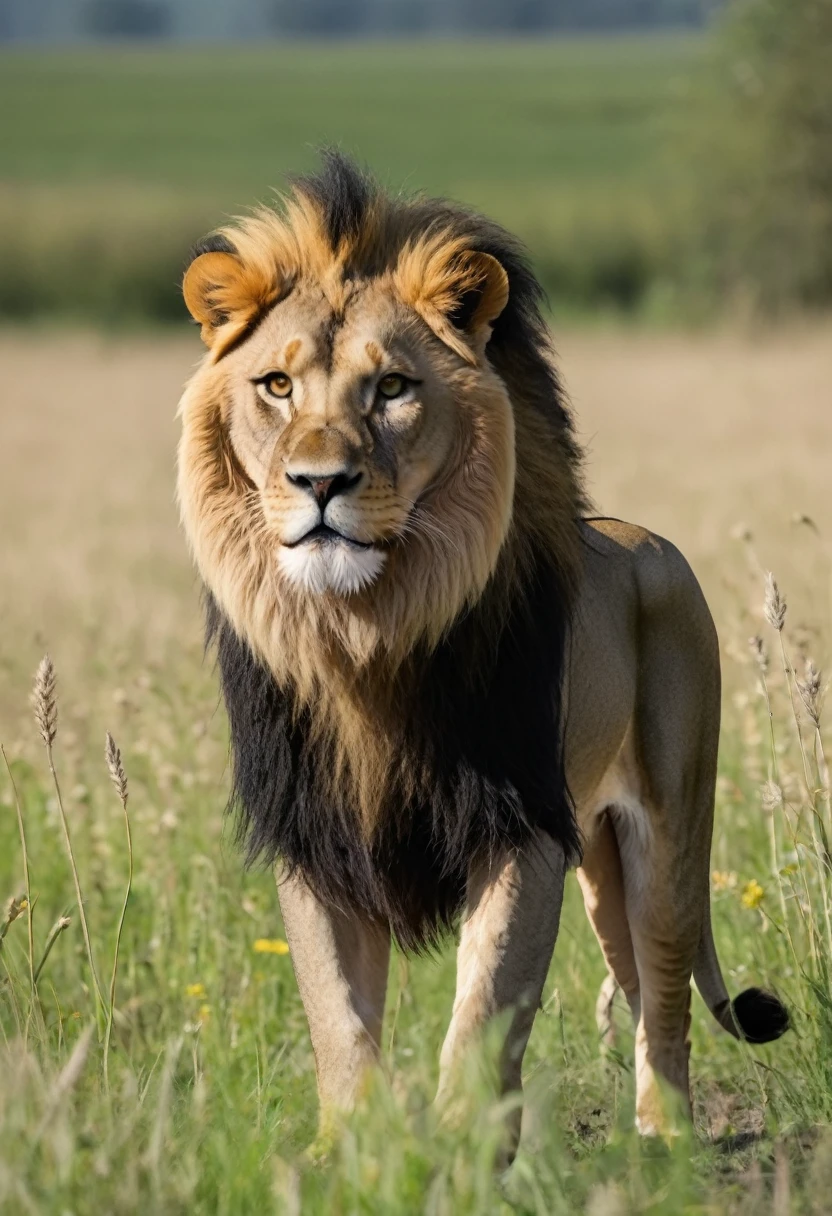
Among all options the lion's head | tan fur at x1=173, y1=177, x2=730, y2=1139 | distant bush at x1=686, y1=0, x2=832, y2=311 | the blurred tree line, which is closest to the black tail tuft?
tan fur at x1=173, y1=177, x2=730, y2=1139

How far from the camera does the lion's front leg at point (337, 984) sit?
3600 mm

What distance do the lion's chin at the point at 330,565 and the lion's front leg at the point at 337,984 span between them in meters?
0.70

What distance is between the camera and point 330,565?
348 centimetres

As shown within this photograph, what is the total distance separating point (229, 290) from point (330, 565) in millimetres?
643

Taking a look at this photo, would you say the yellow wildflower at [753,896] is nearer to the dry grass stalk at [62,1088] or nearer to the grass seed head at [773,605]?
the grass seed head at [773,605]

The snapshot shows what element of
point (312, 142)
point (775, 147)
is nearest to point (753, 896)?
point (312, 142)

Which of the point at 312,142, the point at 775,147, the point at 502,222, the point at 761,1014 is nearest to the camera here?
the point at 761,1014

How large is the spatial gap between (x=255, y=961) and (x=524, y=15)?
143 m

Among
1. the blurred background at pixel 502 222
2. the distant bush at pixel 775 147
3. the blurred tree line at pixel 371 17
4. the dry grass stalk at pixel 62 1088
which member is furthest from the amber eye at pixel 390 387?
the blurred tree line at pixel 371 17

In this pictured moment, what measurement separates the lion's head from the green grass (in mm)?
870

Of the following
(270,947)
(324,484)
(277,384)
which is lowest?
(270,947)

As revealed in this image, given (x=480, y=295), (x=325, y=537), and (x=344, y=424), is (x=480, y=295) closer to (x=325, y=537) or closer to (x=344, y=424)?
(x=344, y=424)

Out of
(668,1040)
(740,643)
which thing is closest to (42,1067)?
(668,1040)

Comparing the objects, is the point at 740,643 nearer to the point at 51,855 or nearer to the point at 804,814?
the point at 804,814
